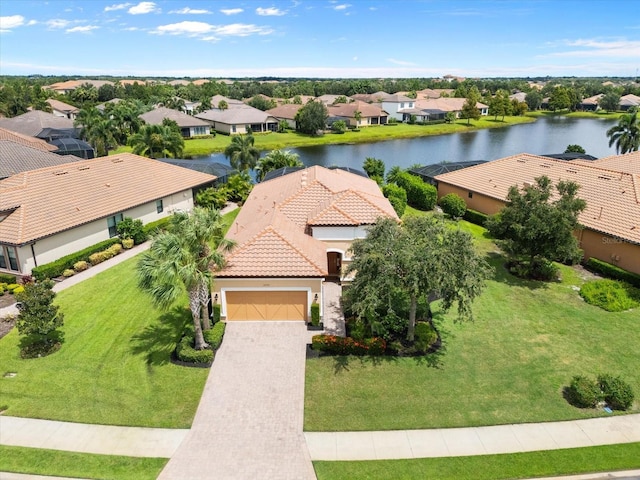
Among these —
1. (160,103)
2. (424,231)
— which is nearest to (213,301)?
(424,231)

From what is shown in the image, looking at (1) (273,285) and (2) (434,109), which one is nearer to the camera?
(1) (273,285)

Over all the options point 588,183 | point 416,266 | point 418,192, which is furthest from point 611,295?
point 418,192

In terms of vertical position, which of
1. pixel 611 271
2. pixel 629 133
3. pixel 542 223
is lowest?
pixel 611 271

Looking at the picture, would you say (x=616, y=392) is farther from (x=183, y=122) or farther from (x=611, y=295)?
(x=183, y=122)

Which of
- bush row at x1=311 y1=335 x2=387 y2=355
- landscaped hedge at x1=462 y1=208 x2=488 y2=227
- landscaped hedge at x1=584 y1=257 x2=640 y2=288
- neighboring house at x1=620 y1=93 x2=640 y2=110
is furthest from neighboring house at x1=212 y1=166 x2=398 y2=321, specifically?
neighboring house at x1=620 y1=93 x2=640 y2=110

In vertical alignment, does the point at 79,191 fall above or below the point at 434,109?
below

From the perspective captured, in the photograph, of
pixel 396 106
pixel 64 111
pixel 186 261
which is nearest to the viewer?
pixel 186 261

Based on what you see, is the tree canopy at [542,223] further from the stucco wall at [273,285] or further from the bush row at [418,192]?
the bush row at [418,192]

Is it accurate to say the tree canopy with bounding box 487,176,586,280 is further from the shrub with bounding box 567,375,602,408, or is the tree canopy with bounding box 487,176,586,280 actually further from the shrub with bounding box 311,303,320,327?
the shrub with bounding box 311,303,320,327
